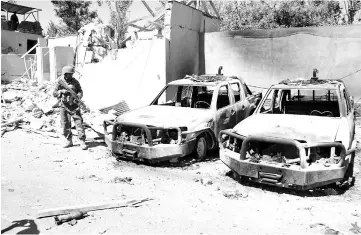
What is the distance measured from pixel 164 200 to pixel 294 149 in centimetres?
189

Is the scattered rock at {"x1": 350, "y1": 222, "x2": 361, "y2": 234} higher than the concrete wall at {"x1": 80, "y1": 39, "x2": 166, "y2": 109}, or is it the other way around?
the concrete wall at {"x1": 80, "y1": 39, "x2": 166, "y2": 109}

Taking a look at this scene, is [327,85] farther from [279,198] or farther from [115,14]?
[115,14]

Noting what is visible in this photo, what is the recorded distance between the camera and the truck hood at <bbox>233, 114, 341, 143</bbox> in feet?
14.8

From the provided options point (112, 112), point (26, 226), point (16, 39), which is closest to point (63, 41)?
point (16, 39)

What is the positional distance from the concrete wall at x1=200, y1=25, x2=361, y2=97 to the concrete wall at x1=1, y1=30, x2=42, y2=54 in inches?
699

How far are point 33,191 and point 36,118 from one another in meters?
5.02

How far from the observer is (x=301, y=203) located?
4238 mm

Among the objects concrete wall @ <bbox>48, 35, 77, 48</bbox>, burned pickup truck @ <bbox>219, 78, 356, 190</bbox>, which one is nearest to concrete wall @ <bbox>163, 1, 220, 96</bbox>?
burned pickup truck @ <bbox>219, 78, 356, 190</bbox>

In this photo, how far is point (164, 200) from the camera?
14.3 feet

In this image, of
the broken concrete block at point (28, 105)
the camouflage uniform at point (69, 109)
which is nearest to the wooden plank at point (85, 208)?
the camouflage uniform at point (69, 109)

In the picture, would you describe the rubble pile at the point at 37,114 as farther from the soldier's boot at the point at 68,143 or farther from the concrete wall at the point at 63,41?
the concrete wall at the point at 63,41

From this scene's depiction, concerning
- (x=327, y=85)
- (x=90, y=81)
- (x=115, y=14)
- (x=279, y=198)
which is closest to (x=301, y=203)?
(x=279, y=198)

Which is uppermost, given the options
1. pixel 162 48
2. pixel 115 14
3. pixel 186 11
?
pixel 115 14

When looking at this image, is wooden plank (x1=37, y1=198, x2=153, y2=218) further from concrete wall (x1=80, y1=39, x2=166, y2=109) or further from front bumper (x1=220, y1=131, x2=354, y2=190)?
concrete wall (x1=80, y1=39, x2=166, y2=109)
